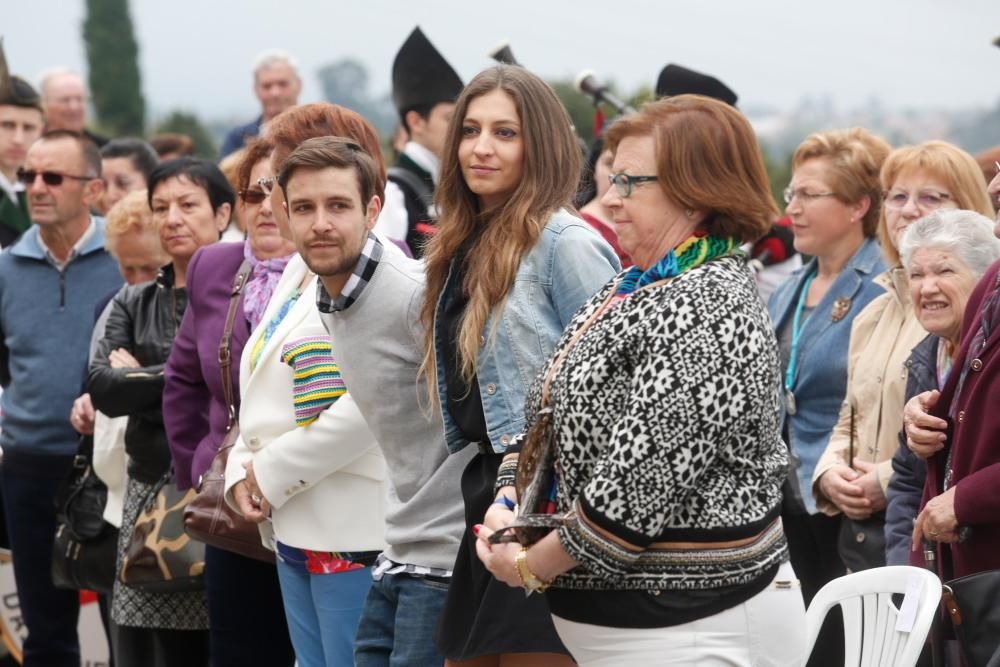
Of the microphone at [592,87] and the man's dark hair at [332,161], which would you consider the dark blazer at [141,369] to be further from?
the microphone at [592,87]

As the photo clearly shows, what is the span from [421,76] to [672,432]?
12.7 feet

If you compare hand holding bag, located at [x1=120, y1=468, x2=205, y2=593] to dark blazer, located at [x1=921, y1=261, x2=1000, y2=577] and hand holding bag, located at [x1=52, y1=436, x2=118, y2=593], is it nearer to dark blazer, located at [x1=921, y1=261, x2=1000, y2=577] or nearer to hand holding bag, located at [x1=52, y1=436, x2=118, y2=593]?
hand holding bag, located at [x1=52, y1=436, x2=118, y2=593]

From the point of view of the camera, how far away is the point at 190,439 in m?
4.99

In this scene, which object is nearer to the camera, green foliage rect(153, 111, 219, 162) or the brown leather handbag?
the brown leather handbag

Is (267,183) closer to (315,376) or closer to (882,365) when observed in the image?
(315,376)

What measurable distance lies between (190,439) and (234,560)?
502mm

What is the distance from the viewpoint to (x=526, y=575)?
9.44 ft

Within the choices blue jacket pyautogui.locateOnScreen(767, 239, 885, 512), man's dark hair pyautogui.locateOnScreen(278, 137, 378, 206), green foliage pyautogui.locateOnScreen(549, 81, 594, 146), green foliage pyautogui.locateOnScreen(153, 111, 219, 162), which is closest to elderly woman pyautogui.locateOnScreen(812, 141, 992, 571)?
blue jacket pyautogui.locateOnScreen(767, 239, 885, 512)

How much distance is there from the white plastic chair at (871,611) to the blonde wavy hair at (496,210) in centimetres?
102

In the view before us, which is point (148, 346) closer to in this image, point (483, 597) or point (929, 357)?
point (483, 597)

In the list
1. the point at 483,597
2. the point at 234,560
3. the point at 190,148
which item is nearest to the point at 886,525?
the point at 483,597

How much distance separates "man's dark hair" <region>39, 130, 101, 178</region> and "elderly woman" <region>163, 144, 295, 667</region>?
2023 millimetres

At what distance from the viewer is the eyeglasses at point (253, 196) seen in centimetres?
474

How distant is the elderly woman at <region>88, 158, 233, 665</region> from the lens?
5.16 m
